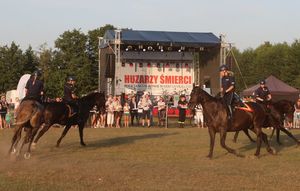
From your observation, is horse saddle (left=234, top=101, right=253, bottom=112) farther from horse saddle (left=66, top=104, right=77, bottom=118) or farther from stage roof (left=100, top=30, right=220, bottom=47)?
stage roof (left=100, top=30, right=220, bottom=47)

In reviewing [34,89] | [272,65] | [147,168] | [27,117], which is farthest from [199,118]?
[272,65]

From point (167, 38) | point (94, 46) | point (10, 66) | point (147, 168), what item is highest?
point (94, 46)

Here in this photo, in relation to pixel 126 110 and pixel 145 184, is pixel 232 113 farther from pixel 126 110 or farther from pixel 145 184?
pixel 126 110

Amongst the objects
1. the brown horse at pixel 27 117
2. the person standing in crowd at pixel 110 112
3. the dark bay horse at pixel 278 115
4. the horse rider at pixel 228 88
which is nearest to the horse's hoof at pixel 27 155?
the brown horse at pixel 27 117

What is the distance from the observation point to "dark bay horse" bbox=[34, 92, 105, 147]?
50.2 ft

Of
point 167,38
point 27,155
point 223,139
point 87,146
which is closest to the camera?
point 27,155

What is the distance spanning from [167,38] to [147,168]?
24.0 metres

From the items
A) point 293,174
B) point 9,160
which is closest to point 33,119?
point 9,160

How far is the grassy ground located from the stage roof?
16905mm

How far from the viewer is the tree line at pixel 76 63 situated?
7144 centimetres

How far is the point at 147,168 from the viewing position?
12.1m

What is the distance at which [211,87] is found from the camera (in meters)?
36.4

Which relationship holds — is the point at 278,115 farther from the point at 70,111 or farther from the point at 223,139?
the point at 70,111

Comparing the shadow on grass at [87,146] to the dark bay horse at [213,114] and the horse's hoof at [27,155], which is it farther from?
the dark bay horse at [213,114]
